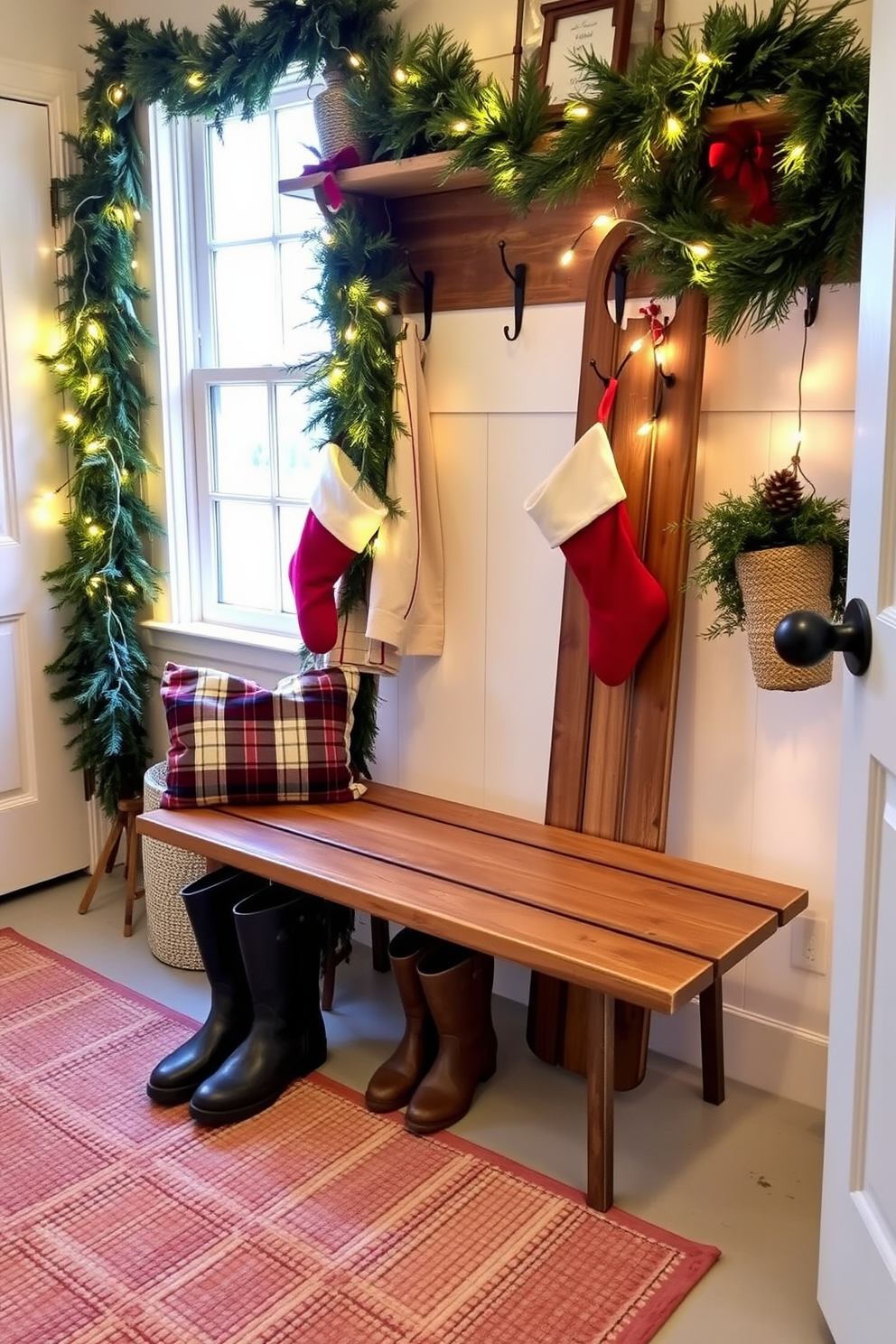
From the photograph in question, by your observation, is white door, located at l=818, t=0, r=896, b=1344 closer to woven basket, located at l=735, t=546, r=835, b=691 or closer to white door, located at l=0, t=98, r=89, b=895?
woven basket, located at l=735, t=546, r=835, b=691

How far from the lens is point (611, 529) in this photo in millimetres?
2158

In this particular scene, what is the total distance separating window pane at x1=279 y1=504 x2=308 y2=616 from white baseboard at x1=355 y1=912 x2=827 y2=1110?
1.38 m

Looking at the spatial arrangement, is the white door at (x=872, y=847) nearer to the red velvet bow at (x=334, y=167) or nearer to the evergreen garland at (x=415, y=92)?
the evergreen garland at (x=415, y=92)

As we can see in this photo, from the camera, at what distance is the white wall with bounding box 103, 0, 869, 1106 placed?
211 centimetres

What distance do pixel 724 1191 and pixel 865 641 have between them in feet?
3.58

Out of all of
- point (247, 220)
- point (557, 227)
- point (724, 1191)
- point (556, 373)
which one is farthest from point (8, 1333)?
point (247, 220)

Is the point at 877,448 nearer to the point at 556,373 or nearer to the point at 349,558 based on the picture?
the point at 556,373

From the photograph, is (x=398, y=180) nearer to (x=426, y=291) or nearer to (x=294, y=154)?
(x=426, y=291)

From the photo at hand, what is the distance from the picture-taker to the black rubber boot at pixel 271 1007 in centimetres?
224

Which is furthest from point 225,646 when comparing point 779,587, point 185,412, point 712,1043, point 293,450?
point 779,587

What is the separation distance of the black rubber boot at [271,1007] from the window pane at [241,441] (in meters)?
1.22

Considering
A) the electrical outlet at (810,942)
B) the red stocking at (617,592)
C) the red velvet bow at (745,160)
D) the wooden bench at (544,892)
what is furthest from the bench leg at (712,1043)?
the red velvet bow at (745,160)

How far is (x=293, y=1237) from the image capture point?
1913 millimetres

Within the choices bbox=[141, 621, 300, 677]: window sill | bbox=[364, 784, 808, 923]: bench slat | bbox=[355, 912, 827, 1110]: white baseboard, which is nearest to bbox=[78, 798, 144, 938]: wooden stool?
bbox=[141, 621, 300, 677]: window sill
